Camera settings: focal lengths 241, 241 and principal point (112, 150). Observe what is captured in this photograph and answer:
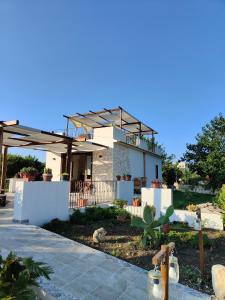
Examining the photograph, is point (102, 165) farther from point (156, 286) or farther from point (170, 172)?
point (170, 172)

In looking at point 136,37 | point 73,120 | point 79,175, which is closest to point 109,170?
point 79,175

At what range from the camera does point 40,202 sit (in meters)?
8.76

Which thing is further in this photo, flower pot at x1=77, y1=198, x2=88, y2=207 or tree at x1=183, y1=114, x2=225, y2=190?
tree at x1=183, y1=114, x2=225, y2=190

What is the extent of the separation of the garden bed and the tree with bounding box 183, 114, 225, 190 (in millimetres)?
14573

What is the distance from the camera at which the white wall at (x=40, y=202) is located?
814cm

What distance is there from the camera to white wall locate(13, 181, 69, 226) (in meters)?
8.14

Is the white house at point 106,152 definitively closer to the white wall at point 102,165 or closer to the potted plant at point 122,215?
the white wall at point 102,165

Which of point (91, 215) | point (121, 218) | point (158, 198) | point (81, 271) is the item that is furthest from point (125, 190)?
point (81, 271)

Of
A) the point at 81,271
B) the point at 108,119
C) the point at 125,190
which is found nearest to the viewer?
the point at 81,271

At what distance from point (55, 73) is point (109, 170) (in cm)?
773

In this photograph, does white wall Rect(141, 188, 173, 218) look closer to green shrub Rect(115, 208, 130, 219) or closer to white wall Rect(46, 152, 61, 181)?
green shrub Rect(115, 208, 130, 219)

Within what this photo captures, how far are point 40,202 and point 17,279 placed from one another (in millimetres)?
5443

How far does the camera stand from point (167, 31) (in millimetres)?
11203

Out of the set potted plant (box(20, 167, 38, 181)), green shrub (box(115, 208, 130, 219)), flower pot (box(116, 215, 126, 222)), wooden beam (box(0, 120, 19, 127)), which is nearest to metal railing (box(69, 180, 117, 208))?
green shrub (box(115, 208, 130, 219))
